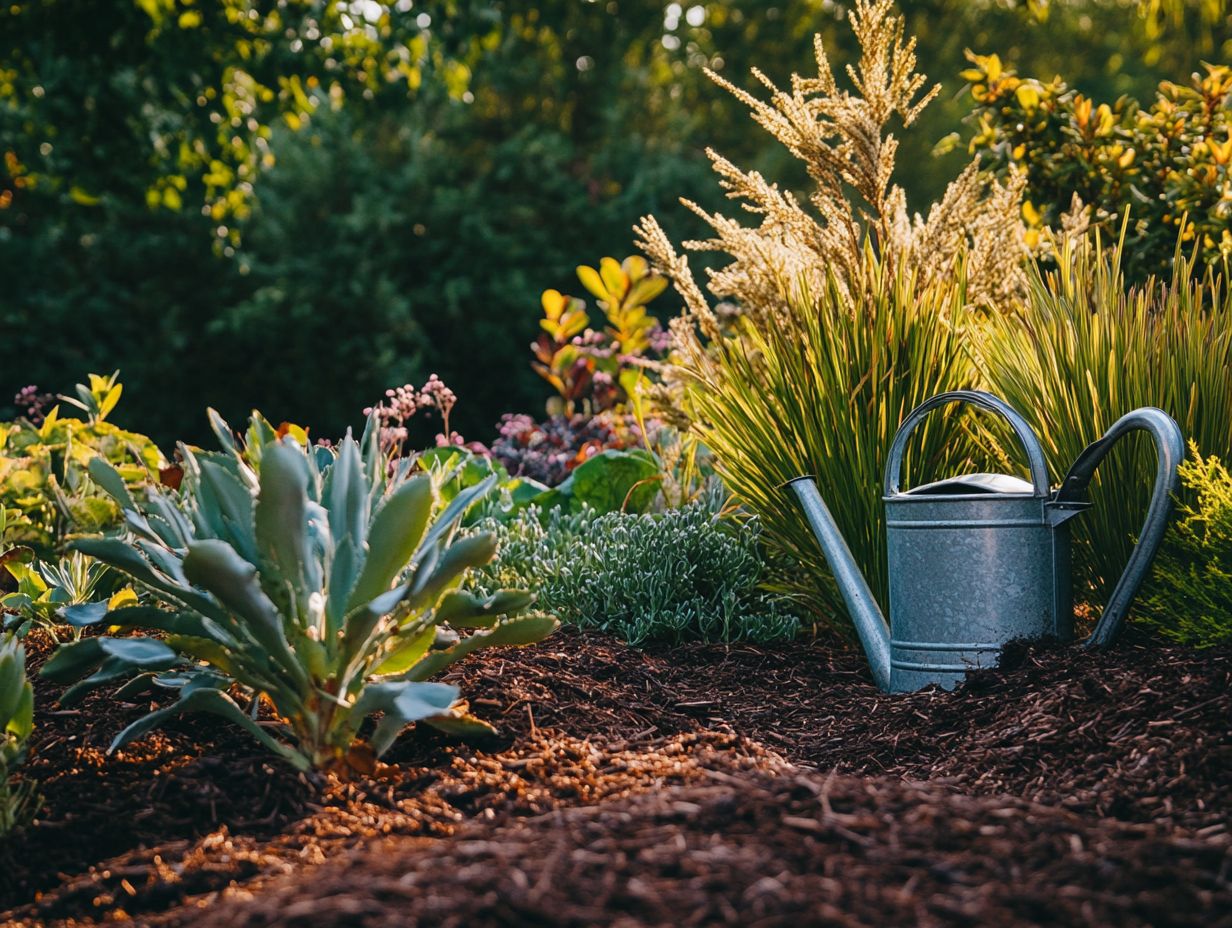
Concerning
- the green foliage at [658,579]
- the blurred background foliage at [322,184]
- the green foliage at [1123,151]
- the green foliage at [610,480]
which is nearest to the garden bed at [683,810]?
the green foliage at [658,579]

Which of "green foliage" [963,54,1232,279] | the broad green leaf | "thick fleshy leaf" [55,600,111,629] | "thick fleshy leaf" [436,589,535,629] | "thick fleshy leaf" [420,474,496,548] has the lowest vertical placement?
"thick fleshy leaf" [55,600,111,629]

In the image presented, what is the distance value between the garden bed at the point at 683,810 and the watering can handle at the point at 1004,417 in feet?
1.40

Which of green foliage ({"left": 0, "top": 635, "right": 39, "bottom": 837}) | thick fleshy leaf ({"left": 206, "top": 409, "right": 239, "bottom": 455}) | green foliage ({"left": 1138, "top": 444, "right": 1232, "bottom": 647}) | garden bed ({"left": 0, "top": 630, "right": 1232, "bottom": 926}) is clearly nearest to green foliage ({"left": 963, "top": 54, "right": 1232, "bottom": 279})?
green foliage ({"left": 1138, "top": 444, "right": 1232, "bottom": 647})

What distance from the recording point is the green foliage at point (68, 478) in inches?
146

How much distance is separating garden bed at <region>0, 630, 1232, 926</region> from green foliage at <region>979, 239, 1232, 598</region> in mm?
393

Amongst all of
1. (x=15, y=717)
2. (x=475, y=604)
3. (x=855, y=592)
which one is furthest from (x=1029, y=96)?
(x=15, y=717)

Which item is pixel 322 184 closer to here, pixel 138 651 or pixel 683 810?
pixel 138 651

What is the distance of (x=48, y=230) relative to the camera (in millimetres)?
12453

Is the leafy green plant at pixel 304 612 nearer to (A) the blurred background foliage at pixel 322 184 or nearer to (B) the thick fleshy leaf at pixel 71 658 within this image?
(B) the thick fleshy leaf at pixel 71 658

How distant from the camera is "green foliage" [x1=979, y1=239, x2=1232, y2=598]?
9.82 ft

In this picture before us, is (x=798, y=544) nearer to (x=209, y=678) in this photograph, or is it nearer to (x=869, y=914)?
(x=209, y=678)

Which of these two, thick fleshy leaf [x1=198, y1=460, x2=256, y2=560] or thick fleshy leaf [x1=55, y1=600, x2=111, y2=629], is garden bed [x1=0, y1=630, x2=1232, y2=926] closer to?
thick fleshy leaf [x1=55, y1=600, x2=111, y2=629]

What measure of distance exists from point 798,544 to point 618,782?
1493 mm

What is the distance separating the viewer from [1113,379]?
9.95 ft
